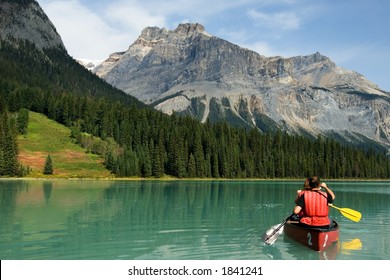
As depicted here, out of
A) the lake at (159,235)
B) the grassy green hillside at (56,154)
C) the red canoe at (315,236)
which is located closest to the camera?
the lake at (159,235)

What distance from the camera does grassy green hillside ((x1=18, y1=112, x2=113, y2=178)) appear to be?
138m

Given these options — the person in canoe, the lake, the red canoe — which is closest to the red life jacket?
the person in canoe

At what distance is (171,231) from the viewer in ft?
118

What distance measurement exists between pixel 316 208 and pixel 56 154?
13333 cm

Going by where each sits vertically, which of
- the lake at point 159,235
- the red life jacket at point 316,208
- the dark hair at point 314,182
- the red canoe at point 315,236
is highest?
the dark hair at point 314,182

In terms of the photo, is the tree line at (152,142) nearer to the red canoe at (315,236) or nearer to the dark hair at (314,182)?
the red canoe at (315,236)

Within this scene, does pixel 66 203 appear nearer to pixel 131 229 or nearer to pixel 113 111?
pixel 131 229

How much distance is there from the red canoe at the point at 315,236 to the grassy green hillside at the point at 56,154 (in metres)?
113

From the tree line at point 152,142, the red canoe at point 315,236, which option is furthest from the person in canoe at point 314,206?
the tree line at point 152,142

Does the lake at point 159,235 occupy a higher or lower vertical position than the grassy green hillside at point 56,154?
lower

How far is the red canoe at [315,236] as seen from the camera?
27.9m

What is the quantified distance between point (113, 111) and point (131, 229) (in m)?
157

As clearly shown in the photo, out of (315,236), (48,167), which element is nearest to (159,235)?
(315,236)

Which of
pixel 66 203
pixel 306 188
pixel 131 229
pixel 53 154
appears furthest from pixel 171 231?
pixel 53 154
